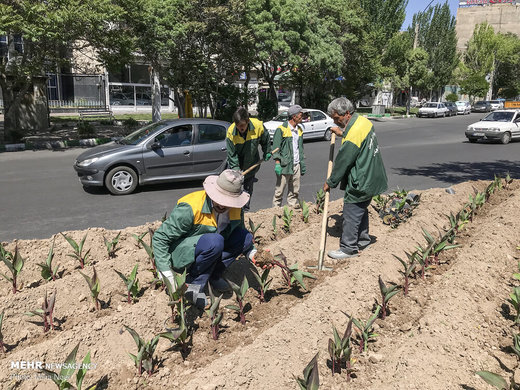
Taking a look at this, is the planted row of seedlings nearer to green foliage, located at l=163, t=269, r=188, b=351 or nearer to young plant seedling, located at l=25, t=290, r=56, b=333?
green foliage, located at l=163, t=269, r=188, b=351

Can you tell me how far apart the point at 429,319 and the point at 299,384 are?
5.22ft

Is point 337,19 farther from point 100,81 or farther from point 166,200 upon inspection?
point 166,200

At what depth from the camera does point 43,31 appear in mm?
12664

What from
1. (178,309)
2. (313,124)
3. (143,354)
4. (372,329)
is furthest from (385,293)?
(313,124)

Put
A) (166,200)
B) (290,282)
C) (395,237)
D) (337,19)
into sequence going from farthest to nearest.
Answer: (337,19) → (166,200) → (395,237) → (290,282)

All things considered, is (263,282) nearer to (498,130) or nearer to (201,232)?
(201,232)

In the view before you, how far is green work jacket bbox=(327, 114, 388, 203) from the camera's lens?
4.97 meters

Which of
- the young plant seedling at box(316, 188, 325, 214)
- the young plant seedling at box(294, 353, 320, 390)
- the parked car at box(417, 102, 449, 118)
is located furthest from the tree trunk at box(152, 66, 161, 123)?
the parked car at box(417, 102, 449, 118)

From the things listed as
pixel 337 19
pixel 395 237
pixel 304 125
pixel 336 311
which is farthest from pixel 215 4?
pixel 336 311

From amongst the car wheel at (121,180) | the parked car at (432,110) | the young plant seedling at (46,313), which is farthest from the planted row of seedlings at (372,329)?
the parked car at (432,110)

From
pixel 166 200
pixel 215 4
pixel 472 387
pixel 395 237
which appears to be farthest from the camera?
pixel 215 4

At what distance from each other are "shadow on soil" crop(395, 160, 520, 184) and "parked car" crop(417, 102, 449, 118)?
24634 millimetres

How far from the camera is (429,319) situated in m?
3.86

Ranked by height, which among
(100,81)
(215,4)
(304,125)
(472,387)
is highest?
(215,4)
